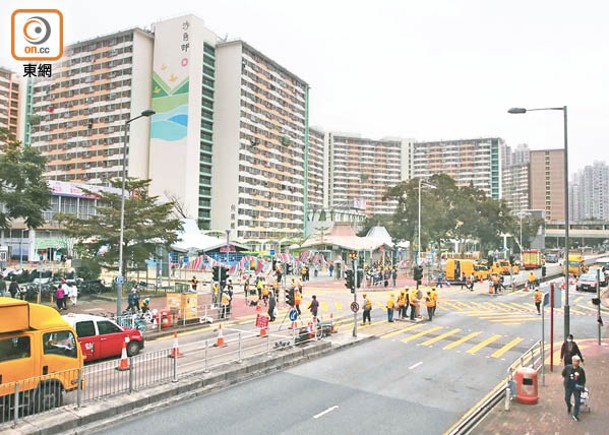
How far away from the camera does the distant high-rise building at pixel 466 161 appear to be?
16725 cm

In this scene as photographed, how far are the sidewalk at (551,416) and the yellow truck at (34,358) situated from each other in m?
9.08

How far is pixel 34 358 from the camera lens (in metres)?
10.7

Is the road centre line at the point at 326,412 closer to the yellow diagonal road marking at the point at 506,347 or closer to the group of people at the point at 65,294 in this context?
the yellow diagonal road marking at the point at 506,347

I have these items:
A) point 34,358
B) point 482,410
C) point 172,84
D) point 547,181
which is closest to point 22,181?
point 34,358

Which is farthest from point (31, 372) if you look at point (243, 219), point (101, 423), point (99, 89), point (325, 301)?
point (99, 89)

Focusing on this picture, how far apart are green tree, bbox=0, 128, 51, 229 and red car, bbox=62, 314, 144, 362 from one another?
42.9 ft

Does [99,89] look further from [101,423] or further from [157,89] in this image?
[101,423]

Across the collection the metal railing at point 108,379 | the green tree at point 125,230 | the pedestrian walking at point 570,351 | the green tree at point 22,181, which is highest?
the green tree at point 22,181

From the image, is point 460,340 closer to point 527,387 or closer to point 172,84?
point 527,387

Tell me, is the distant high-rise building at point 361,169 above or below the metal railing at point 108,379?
above

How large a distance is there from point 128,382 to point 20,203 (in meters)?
17.1

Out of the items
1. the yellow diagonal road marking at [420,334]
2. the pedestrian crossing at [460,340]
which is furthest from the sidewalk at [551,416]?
the yellow diagonal road marking at [420,334]

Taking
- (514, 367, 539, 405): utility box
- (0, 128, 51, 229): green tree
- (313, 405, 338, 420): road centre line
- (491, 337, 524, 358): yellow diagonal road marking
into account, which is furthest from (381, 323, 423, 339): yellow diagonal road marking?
(0, 128, 51, 229): green tree

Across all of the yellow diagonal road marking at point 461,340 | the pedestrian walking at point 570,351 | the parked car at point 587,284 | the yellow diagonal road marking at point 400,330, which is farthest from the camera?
the parked car at point 587,284
